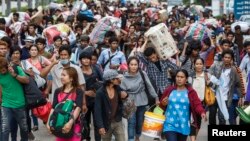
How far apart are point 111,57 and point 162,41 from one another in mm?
907

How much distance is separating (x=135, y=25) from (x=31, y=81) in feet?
27.5

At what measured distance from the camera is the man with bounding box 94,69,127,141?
9.00 metres

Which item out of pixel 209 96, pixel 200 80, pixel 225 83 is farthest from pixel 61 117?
pixel 225 83

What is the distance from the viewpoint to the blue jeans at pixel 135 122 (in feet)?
34.8

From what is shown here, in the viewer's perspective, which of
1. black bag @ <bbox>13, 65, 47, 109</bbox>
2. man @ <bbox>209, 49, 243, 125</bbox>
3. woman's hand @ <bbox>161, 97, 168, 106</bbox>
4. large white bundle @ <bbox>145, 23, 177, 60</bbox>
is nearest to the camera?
woman's hand @ <bbox>161, 97, 168, 106</bbox>

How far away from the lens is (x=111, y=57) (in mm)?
12523

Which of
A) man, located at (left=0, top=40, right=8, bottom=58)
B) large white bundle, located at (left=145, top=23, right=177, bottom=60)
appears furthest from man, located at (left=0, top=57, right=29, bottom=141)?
large white bundle, located at (left=145, top=23, right=177, bottom=60)

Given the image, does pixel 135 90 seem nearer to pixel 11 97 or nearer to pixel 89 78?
pixel 89 78

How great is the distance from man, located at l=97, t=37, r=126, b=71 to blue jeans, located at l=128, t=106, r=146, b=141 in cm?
174

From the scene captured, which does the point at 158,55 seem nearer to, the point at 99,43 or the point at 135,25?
the point at 99,43

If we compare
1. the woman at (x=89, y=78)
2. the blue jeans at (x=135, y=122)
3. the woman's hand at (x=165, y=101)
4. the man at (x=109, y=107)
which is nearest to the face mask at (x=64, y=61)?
the woman at (x=89, y=78)

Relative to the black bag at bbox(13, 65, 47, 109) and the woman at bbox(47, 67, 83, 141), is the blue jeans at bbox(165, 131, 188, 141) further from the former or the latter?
the black bag at bbox(13, 65, 47, 109)

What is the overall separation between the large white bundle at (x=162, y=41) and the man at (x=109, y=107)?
2.76m

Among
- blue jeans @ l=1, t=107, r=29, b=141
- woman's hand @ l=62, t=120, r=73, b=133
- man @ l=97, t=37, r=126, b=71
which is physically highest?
woman's hand @ l=62, t=120, r=73, b=133
